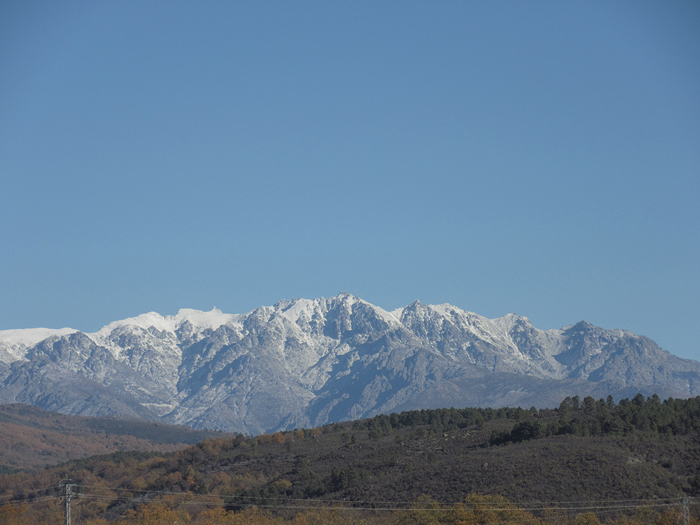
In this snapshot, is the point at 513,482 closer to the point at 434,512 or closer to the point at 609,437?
the point at 434,512

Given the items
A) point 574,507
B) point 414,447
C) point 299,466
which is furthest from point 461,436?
point 574,507

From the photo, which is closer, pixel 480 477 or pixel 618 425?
pixel 480 477

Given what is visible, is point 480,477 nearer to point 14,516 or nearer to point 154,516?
point 154,516

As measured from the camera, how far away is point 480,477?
13312cm

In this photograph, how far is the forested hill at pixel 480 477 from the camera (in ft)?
396

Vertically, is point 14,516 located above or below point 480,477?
below

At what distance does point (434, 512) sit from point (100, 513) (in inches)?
3671

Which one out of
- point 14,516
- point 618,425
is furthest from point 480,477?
point 14,516

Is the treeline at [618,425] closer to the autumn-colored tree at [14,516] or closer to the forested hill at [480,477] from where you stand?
the forested hill at [480,477]

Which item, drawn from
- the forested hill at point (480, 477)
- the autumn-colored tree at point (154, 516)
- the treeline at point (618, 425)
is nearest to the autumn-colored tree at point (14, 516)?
the forested hill at point (480, 477)

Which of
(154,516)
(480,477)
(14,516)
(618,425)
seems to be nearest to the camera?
(480,477)

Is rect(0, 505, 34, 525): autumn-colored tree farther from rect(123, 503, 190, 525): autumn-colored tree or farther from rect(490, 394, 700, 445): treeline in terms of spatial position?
rect(490, 394, 700, 445): treeline

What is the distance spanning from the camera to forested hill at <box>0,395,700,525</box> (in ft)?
396

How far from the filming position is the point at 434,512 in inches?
4466
